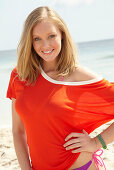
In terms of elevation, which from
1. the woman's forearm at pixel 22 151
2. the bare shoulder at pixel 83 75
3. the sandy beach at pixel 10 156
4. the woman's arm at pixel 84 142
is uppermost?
the bare shoulder at pixel 83 75

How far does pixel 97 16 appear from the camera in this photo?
55.8 m

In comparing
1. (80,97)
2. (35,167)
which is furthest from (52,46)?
(35,167)

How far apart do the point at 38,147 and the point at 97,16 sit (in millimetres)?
56544

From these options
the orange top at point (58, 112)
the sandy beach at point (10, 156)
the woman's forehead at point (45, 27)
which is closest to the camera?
the orange top at point (58, 112)

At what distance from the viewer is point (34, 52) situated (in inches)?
89.8

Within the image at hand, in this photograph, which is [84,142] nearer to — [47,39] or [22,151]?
[22,151]

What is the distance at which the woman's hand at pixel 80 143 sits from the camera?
1.92m

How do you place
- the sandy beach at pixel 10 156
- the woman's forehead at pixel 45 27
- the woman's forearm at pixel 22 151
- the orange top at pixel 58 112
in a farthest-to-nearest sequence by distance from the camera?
the sandy beach at pixel 10 156, the woman's forearm at pixel 22 151, the woman's forehead at pixel 45 27, the orange top at pixel 58 112

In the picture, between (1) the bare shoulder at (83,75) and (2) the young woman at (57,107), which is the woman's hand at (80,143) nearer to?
(2) the young woman at (57,107)

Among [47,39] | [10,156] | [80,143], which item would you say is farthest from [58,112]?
[10,156]

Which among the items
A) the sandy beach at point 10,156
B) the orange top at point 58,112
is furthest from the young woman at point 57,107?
the sandy beach at point 10,156

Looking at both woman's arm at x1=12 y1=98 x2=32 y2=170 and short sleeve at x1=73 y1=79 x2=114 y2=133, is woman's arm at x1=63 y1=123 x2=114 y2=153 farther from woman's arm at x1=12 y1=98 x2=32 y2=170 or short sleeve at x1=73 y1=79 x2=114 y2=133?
woman's arm at x1=12 y1=98 x2=32 y2=170

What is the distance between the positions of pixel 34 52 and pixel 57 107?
0.65 m

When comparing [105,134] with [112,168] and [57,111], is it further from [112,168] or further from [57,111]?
[112,168]
